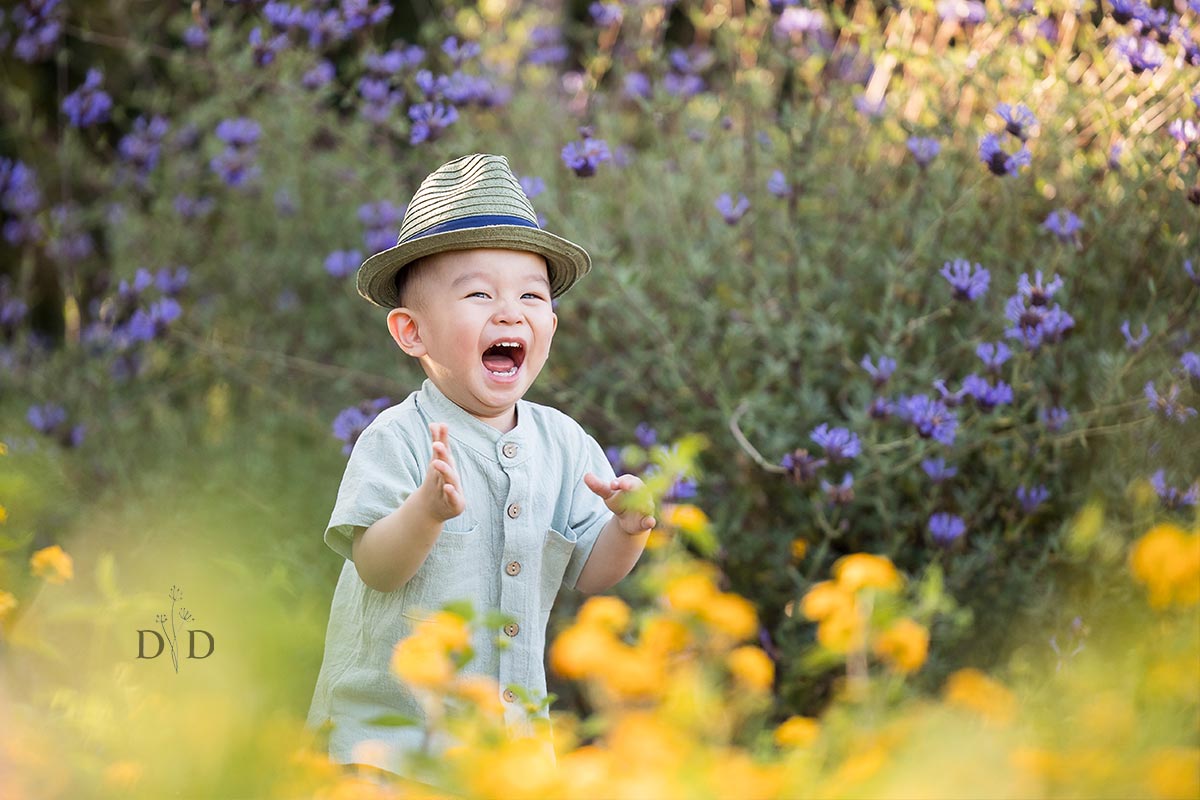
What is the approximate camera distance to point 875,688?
1.33 metres

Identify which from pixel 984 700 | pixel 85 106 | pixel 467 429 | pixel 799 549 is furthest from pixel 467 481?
pixel 85 106

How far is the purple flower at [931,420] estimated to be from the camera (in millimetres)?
2564

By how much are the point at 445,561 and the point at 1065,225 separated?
1636 millimetres

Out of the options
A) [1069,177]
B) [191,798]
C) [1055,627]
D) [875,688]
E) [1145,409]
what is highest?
[1069,177]

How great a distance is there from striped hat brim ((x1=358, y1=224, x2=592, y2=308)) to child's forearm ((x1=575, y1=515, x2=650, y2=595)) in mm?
411

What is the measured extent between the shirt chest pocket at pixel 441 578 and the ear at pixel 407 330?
28 centimetres

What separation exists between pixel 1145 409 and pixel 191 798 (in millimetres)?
2183

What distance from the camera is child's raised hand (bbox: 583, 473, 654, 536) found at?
1.76 m

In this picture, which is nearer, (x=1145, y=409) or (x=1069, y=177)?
(x=1145, y=409)

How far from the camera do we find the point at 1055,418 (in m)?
2.66

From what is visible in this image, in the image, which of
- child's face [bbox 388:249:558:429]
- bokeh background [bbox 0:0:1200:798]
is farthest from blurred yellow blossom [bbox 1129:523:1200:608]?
child's face [bbox 388:249:558:429]

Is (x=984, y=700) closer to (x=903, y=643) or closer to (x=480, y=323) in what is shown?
(x=903, y=643)

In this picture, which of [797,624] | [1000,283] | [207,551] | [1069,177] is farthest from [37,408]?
[1069,177]

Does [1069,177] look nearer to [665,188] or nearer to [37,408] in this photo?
[665,188]
